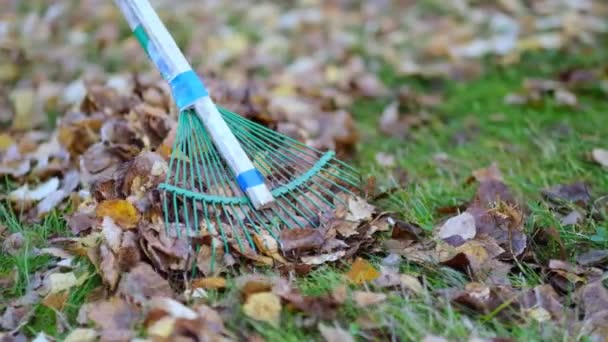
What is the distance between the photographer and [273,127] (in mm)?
2484

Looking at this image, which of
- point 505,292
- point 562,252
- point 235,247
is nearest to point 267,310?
point 235,247

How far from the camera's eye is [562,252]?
1.94 meters

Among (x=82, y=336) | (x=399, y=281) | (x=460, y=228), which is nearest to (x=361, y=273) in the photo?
(x=399, y=281)

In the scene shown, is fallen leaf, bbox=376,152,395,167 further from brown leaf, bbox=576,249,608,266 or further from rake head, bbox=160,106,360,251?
brown leaf, bbox=576,249,608,266

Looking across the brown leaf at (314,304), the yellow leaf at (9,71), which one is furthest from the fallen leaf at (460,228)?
the yellow leaf at (9,71)

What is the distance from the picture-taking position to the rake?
77.2 inches

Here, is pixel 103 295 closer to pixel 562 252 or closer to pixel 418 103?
pixel 562 252

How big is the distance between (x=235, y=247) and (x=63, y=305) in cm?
43

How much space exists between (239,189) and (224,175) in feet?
0.23

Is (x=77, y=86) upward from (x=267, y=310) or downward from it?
upward

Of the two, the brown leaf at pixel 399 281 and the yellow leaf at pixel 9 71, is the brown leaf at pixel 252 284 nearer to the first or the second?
the brown leaf at pixel 399 281

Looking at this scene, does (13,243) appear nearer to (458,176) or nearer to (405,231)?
(405,231)

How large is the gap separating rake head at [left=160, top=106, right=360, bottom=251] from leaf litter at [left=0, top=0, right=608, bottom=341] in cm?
6

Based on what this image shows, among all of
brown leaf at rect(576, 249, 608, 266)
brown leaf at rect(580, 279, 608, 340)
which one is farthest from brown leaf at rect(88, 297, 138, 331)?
brown leaf at rect(576, 249, 608, 266)
